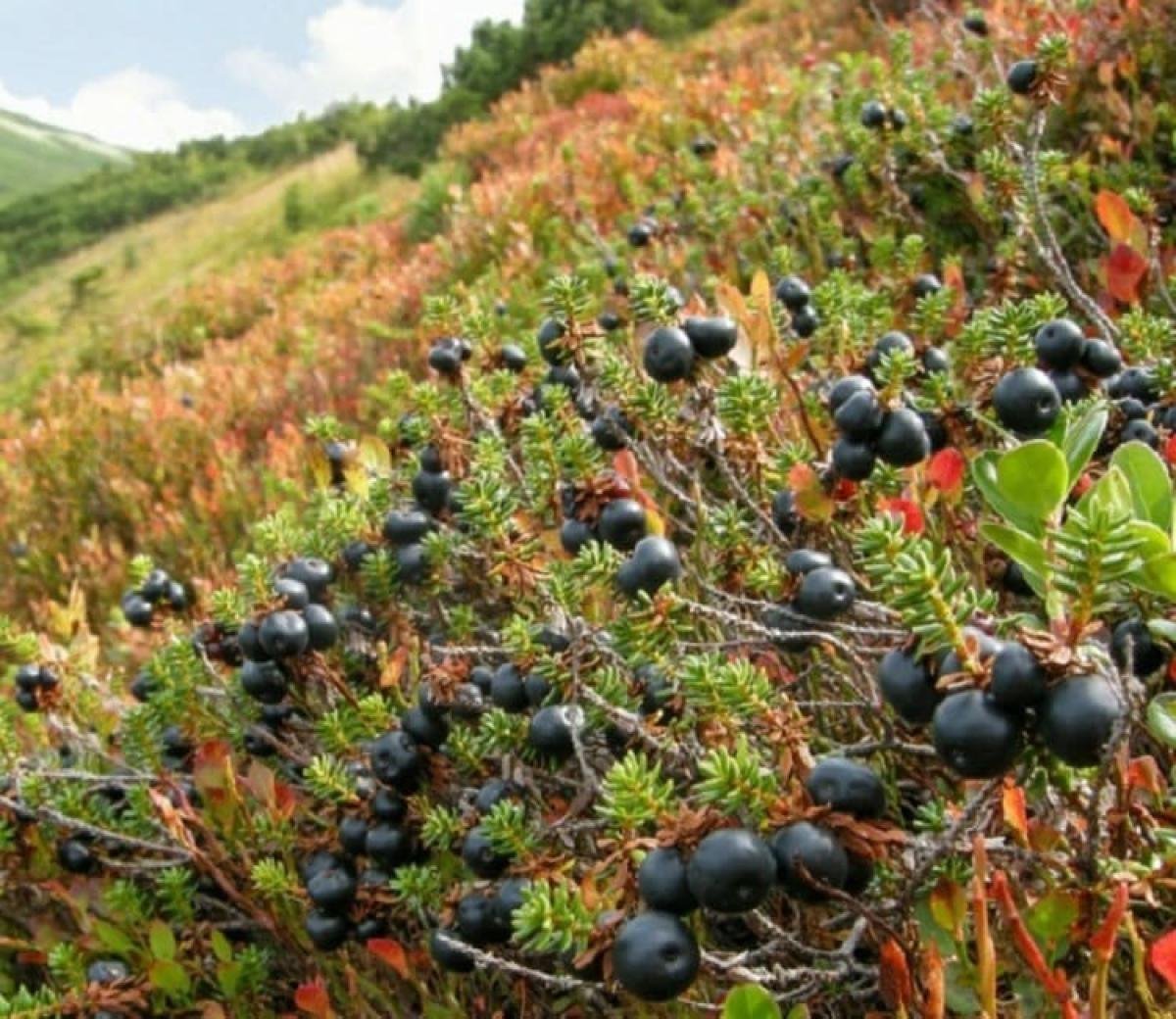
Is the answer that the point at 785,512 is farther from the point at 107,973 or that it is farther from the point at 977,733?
the point at 107,973

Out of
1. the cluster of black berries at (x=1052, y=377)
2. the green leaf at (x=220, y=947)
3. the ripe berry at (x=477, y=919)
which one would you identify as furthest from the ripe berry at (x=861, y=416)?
the green leaf at (x=220, y=947)

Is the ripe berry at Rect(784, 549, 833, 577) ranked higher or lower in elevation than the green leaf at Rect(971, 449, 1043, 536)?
lower

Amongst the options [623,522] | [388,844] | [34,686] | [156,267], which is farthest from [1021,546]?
[156,267]

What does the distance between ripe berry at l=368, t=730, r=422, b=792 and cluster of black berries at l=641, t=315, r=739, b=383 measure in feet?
2.62

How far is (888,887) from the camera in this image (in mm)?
1402

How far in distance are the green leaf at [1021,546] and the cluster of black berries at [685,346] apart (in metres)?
0.82

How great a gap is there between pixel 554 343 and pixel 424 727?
0.79m

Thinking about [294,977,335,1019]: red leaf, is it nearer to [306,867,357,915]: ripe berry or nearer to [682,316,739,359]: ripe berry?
[306,867,357,915]: ripe berry

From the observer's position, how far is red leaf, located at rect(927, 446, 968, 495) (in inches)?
72.7

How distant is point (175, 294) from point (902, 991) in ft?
48.4

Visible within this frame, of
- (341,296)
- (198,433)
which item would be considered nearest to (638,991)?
(198,433)

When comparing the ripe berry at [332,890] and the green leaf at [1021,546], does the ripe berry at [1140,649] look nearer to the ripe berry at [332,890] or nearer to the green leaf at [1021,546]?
the green leaf at [1021,546]

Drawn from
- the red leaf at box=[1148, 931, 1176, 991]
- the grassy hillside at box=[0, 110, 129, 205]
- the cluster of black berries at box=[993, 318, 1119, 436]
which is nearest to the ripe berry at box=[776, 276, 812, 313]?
the cluster of black berries at box=[993, 318, 1119, 436]

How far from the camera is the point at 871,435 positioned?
1.57m
